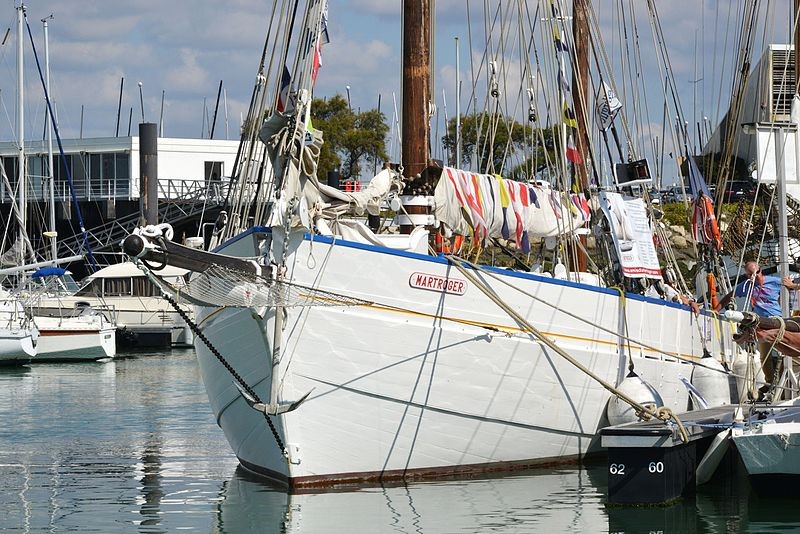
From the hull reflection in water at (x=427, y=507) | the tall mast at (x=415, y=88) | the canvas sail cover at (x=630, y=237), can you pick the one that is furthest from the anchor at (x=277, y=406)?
the canvas sail cover at (x=630, y=237)

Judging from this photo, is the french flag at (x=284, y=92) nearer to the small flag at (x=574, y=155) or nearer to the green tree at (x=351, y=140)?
the small flag at (x=574, y=155)

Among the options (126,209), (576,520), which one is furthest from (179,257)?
(126,209)

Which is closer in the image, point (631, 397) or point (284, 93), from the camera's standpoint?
point (284, 93)

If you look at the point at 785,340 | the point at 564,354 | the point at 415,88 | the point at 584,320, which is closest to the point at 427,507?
the point at 564,354

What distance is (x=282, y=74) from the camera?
17.0 m

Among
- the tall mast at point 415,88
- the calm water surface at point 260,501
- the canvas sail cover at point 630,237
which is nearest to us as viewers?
the calm water surface at point 260,501

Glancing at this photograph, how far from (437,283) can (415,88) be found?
326 cm

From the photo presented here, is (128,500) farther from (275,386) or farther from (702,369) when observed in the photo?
(702,369)

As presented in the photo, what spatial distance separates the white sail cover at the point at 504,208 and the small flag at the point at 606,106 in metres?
2.90

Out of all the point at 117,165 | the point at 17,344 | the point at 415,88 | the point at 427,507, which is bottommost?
the point at 17,344

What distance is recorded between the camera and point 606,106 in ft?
73.3

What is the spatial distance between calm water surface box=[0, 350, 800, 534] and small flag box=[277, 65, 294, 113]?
4897mm

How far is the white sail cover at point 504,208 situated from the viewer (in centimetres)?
1756

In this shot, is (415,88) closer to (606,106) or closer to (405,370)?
(405,370)
